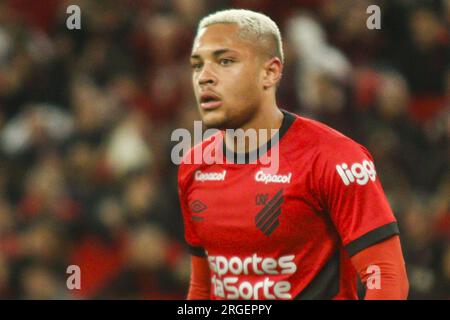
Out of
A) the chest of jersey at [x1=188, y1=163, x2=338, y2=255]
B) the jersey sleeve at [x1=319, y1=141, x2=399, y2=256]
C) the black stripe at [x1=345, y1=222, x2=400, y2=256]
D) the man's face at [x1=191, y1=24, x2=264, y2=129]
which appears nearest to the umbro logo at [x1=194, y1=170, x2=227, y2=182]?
the chest of jersey at [x1=188, y1=163, x2=338, y2=255]

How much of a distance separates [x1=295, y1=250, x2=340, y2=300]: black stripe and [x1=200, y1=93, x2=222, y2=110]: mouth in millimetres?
768

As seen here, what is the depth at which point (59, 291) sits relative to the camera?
681cm

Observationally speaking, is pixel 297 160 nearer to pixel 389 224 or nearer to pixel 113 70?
pixel 389 224

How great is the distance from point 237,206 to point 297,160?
0.32 meters

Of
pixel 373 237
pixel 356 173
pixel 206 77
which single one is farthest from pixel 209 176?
pixel 373 237

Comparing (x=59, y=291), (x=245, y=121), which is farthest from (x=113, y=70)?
(x=245, y=121)

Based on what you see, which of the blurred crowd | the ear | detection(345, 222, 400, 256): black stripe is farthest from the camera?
the blurred crowd

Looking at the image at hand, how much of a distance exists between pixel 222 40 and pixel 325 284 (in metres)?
1.06

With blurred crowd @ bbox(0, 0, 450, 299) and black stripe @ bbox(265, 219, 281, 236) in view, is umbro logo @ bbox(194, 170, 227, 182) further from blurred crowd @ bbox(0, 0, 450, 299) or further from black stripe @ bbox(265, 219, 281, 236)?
blurred crowd @ bbox(0, 0, 450, 299)

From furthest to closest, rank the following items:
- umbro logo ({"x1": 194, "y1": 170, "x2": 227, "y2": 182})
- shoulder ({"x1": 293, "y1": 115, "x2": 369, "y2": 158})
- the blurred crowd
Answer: the blurred crowd, umbro logo ({"x1": 194, "y1": 170, "x2": 227, "y2": 182}), shoulder ({"x1": 293, "y1": 115, "x2": 369, "y2": 158})

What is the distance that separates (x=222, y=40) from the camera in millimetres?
3434

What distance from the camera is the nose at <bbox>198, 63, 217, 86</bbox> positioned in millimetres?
3418

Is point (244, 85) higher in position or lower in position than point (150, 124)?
lower

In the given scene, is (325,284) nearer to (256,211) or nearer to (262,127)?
(256,211)
